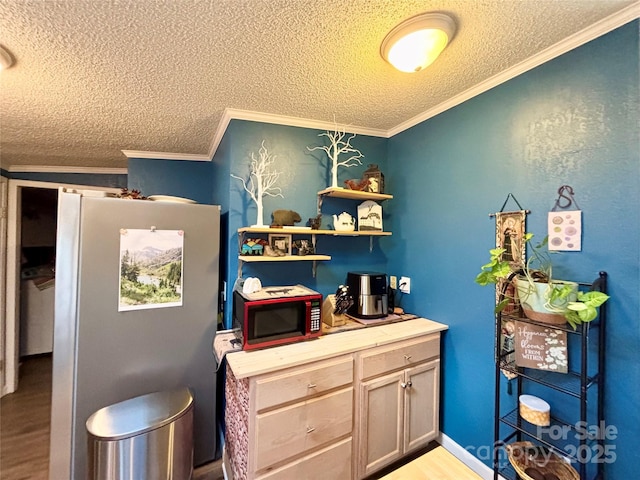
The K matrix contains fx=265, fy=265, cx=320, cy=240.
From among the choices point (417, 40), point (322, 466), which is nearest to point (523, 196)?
point (417, 40)

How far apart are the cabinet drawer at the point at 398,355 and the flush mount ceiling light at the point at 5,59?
7.95ft

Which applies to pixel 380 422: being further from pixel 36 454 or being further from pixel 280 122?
pixel 36 454

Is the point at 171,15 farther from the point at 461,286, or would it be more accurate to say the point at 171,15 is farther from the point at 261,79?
the point at 461,286

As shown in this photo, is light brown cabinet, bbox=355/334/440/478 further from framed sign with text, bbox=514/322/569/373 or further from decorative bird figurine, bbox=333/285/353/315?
framed sign with text, bbox=514/322/569/373

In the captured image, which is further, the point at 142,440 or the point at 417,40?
the point at 142,440

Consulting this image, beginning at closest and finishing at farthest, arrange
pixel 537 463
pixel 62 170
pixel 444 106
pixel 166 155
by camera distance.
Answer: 1. pixel 537 463
2. pixel 444 106
3. pixel 166 155
4. pixel 62 170

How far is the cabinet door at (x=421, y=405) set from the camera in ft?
5.68

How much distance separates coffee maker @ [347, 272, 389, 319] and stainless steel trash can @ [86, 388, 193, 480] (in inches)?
48.5

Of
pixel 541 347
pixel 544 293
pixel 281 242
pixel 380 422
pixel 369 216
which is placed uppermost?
pixel 369 216

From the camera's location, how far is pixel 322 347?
151 centimetres

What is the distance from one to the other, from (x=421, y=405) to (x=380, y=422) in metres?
0.35

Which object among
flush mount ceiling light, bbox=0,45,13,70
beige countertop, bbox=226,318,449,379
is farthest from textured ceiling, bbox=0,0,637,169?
beige countertop, bbox=226,318,449,379

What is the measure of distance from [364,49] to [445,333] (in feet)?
6.10

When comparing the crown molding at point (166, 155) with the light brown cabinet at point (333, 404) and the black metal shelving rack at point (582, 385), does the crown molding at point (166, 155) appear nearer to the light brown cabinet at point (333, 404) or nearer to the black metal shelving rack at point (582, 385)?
the light brown cabinet at point (333, 404)
